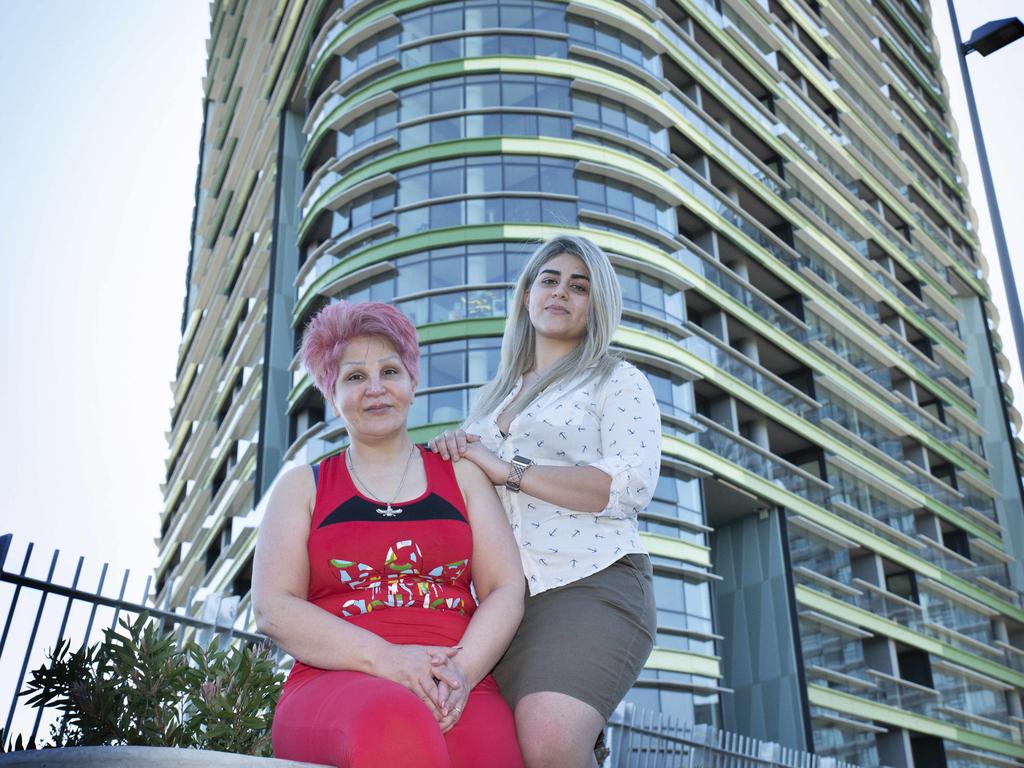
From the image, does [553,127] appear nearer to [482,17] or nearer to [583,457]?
[482,17]

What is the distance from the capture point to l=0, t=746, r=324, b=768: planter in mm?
2525

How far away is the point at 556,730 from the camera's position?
3.18 m

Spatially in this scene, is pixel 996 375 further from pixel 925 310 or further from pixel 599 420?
pixel 599 420

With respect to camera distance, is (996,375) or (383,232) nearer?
(383,232)

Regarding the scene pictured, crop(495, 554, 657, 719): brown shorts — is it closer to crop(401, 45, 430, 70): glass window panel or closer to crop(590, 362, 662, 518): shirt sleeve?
crop(590, 362, 662, 518): shirt sleeve

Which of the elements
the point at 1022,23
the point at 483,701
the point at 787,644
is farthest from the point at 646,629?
the point at 787,644

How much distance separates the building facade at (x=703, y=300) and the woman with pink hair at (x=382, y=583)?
21242 mm

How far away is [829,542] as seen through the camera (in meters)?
39.6

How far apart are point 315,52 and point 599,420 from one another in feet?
127

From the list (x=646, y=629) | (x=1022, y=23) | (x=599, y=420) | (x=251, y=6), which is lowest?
(x=646, y=629)

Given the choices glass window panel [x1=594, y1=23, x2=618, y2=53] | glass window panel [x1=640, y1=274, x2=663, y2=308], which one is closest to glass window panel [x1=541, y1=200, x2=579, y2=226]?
glass window panel [x1=640, y1=274, x2=663, y2=308]

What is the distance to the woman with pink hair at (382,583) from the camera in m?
2.83

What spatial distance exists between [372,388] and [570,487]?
0.73 m

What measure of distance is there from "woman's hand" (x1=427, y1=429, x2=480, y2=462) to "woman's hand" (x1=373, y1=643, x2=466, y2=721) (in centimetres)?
82
